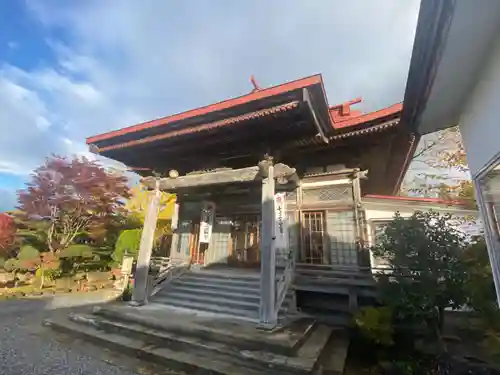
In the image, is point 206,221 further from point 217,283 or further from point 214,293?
point 214,293

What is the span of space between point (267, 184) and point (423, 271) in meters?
3.07

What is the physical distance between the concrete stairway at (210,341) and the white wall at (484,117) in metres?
3.11

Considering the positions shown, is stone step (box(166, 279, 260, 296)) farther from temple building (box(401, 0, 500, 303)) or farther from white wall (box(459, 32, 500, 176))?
white wall (box(459, 32, 500, 176))

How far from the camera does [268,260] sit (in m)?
5.01

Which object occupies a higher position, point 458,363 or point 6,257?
point 6,257

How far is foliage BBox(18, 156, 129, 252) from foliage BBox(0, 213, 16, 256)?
1.17 meters

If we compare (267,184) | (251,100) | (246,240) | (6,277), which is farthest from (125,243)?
(251,100)

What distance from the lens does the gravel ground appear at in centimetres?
367

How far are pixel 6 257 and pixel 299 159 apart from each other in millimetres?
14688

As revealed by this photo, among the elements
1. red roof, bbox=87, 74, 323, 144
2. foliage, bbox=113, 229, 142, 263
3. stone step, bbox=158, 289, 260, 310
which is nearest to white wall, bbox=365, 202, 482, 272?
stone step, bbox=158, 289, 260, 310

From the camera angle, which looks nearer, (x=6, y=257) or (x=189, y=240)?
(x=189, y=240)

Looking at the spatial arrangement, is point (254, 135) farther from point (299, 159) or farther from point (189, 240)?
point (189, 240)

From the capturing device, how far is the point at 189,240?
859cm

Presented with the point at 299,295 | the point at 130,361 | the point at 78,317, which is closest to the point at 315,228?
the point at 299,295
